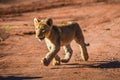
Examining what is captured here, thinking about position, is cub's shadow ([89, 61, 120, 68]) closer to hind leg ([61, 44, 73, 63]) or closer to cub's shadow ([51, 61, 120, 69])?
cub's shadow ([51, 61, 120, 69])

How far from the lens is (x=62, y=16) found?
821 inches

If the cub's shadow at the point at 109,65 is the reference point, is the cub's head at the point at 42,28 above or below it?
above

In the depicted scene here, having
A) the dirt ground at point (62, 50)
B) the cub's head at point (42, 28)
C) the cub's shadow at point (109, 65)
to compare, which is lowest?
the cub's shadow at point (109, 65)

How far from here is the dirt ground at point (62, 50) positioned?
29.8 feet

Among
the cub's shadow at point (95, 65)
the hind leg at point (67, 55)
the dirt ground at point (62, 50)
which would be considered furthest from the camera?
the hind leg at point (67, 55)

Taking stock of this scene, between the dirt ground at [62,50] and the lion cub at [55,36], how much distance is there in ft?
0.86

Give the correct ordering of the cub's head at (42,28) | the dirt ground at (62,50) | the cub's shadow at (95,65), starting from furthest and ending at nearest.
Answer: the cub's shadow at (95,65)
the dirt ground at (62,50)
the cub's head at (42,28)

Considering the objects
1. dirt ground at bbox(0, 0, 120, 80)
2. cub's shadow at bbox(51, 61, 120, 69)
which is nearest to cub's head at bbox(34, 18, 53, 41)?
dirt ground at bbox(0, 0, 120, 80)

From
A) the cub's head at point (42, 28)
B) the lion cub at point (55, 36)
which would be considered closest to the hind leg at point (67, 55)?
the lion cub at point (55, 36)

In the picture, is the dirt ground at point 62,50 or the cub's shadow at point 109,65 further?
the cub's shadow at point 109,65

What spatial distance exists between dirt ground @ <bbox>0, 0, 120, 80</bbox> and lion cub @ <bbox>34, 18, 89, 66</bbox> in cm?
26

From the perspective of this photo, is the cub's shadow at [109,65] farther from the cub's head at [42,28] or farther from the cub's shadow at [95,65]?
the cub's head at [42,28]

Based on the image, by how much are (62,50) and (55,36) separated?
247cm

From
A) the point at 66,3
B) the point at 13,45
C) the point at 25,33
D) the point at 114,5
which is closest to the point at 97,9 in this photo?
the point at 114,5
